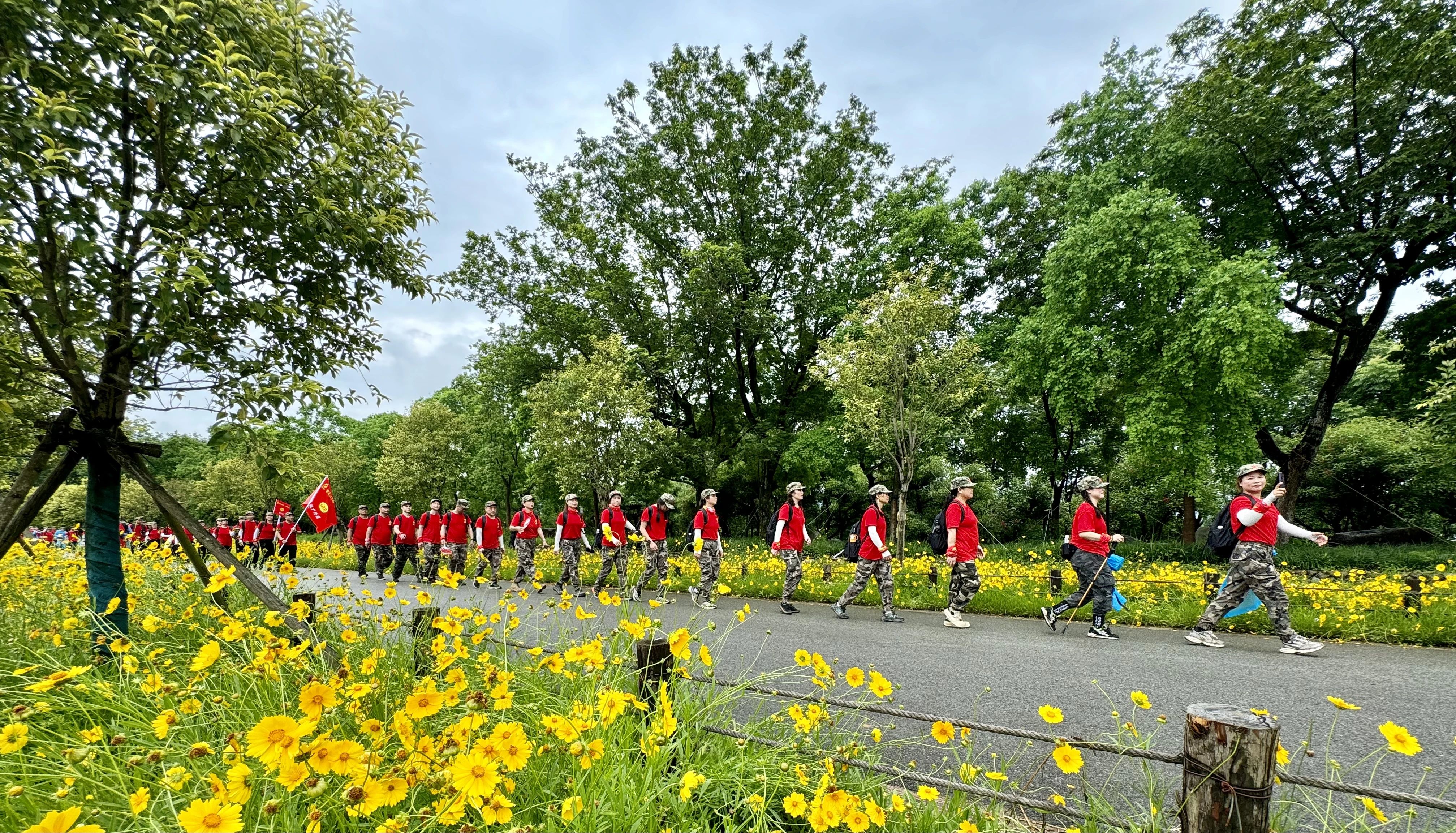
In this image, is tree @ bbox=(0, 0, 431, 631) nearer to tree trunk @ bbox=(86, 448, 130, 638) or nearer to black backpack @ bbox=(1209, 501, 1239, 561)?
tree trunk @ bbox=(86, 448, 130, 638)

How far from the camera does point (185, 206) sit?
325cm

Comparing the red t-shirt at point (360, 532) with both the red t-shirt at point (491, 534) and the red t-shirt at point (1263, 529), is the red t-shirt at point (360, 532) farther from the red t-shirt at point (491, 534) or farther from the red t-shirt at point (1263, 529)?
the red t-shirt at point (1263, 529)

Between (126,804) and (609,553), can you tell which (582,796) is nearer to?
(126,804)

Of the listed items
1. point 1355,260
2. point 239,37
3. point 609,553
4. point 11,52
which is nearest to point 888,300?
point 609,553

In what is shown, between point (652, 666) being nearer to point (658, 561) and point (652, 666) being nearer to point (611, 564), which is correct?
point (611, 564)

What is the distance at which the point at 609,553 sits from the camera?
389 inches

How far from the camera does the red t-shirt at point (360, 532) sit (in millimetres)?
15102

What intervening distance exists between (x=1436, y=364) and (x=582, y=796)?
22.5m

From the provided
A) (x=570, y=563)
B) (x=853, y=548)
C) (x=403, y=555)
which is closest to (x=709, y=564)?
(x=853, y=548)

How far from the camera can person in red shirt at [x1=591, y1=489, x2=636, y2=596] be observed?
32.2 feet

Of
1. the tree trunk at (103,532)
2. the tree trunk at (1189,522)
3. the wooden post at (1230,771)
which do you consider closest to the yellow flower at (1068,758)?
the wooden post at (1230,771)

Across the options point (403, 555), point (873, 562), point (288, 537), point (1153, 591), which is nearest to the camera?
point (873, 562)

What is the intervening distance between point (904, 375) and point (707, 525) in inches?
283

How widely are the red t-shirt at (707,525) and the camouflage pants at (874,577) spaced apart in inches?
87.0
